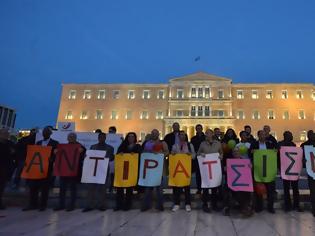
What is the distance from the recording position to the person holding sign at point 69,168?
6.16 m

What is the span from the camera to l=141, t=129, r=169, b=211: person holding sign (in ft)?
19.8

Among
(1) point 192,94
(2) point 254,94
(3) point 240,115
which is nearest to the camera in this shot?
(3) point 240,115

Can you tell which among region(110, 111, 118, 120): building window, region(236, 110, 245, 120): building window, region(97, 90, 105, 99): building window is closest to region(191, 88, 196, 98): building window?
region(236, 110, 245, 120): building window

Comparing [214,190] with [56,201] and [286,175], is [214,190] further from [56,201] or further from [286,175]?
[56,201]

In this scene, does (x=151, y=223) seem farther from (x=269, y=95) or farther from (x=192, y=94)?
(x=269, y=95)

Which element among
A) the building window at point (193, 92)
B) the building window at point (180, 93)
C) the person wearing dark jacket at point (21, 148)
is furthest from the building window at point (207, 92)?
the person wearing dark jacket at point (21, 148)

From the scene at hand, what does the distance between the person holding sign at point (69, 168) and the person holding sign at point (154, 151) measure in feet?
5.24

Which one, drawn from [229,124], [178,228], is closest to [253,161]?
[178,228]

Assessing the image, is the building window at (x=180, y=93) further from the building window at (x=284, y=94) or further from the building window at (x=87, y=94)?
the building window at (x=284, y=94)

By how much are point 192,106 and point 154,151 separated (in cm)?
4748

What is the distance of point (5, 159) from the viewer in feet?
21.0

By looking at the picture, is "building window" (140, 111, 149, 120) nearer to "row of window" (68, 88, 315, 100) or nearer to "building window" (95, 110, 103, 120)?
"row of window" (68, 88, 315, 100)

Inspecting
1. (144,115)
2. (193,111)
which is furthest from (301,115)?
(144,115)

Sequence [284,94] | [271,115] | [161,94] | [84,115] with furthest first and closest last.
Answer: [84,115] → [161,94] → [284,94] → [271,115]
